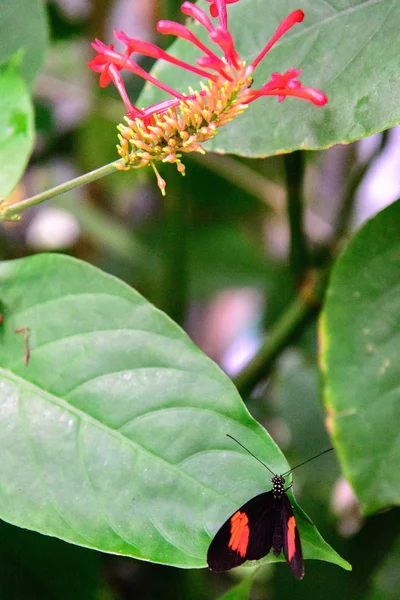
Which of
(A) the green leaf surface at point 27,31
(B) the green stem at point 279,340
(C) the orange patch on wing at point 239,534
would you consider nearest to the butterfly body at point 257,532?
(C) the orange patch on wing at point 239,534

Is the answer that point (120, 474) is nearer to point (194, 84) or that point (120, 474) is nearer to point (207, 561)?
point (207, 561)

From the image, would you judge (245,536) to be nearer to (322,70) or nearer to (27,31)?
(322,70)

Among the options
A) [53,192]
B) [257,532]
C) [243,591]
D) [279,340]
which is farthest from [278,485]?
[279,340]

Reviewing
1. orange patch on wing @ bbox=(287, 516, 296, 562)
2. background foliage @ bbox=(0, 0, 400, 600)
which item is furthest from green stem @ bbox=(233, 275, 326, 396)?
orange patch on wing @ bbox=(287, 516, 296, 562)

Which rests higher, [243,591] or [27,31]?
[27,31]

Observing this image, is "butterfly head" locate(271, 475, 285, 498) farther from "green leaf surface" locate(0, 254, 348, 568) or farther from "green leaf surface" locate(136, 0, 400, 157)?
"green leaf surface" locate(136, 0, 400, 157)

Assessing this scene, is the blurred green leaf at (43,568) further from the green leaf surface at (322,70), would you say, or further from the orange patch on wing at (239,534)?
the green leaf surface at (322,70)

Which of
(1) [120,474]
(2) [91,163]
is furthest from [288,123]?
(2) [91,163]
